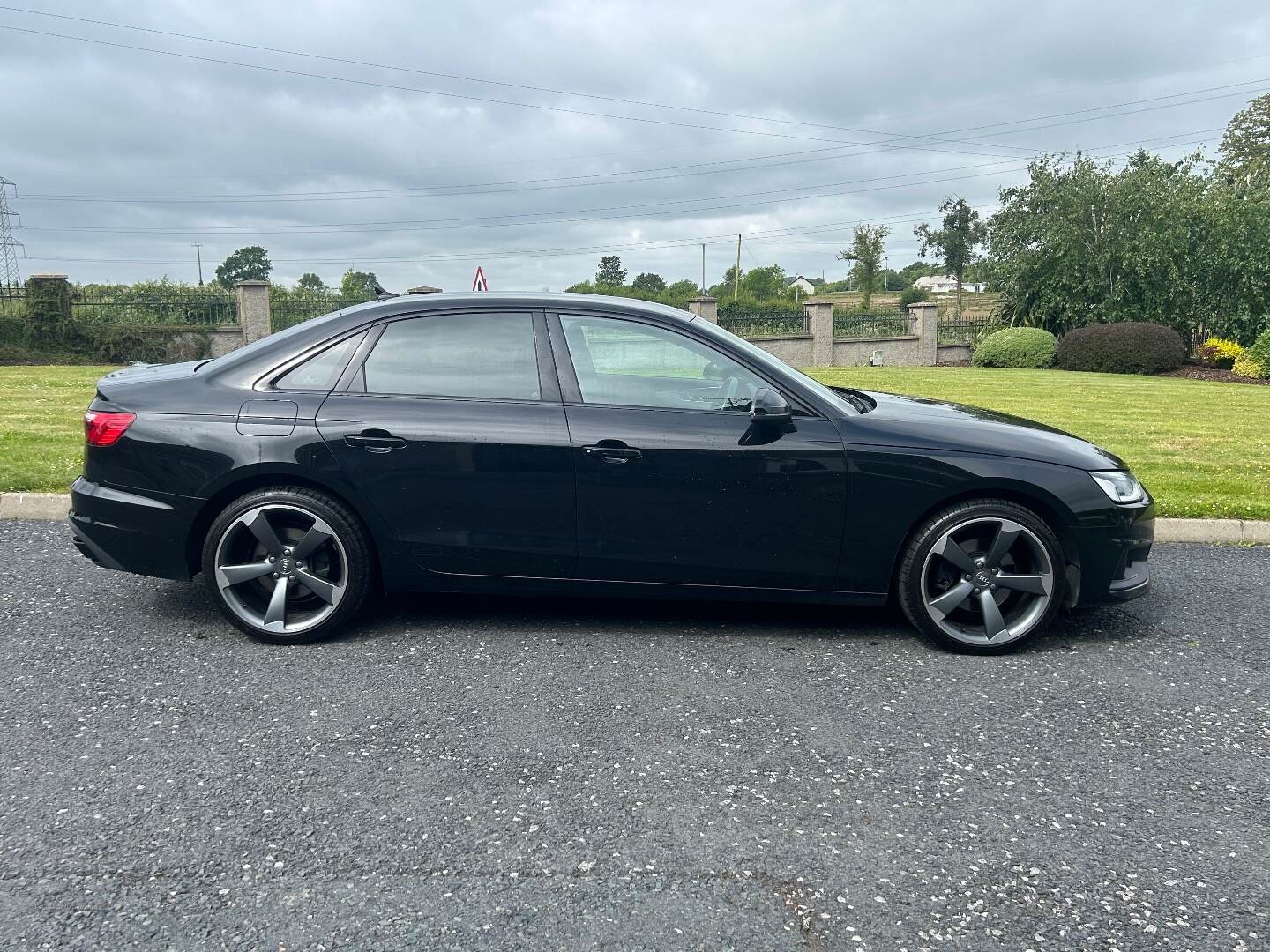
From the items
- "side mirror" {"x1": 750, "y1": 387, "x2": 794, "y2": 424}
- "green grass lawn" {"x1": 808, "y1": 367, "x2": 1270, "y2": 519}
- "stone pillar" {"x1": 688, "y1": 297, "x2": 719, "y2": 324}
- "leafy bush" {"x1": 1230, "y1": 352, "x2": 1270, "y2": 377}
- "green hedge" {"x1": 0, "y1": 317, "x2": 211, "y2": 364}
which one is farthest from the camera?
"stone pillar" {"x1": 688, "y1": 297, "x2": 719, "y2": 324}

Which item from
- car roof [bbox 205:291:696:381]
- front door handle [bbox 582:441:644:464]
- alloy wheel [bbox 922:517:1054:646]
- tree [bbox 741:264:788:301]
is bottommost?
alloy wheel [bbox 922:517:1054:646]

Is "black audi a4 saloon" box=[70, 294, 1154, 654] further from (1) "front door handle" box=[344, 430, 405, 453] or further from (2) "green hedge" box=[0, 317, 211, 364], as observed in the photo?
(2) "green hedge" box=[0, 317, 211, 364]

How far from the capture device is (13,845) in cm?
273

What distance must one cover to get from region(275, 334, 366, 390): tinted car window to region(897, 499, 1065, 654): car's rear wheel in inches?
107

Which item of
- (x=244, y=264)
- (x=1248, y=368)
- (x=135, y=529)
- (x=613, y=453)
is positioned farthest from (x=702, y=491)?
(x=244, y=264)

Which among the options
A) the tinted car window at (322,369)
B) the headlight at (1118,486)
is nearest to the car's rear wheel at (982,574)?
the headlight at (1118,486)

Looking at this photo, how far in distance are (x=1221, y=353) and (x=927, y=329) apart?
355 inches

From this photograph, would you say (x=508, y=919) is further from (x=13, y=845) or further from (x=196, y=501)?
(x=196, y=501)

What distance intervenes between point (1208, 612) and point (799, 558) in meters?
2.40

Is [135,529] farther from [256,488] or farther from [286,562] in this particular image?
[286,562]

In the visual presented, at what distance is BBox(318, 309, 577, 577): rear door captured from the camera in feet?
14.2

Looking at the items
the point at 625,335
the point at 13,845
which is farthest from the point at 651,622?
the point at 13,845

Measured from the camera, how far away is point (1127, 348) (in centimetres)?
2631

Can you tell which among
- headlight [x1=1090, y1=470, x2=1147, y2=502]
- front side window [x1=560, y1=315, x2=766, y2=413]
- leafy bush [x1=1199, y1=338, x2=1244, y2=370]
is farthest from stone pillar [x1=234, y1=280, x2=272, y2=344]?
leafy bush [x1=1199, y1=338, x2=1244, y2=370]
